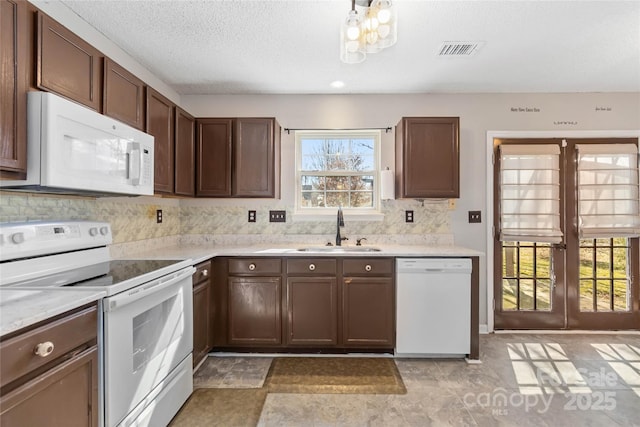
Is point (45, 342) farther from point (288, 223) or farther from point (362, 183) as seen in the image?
point (362, 183)

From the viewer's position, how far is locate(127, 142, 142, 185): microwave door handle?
1.89 meters

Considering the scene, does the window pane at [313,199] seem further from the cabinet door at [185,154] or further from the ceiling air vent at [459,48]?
the ceiling air vent at [459,48]

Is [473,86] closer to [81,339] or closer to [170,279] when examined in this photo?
[170,279]

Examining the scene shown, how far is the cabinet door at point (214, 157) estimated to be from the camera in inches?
113

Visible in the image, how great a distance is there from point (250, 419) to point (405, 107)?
298 centimetres

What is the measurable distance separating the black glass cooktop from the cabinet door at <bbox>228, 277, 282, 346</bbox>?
72 centimetres

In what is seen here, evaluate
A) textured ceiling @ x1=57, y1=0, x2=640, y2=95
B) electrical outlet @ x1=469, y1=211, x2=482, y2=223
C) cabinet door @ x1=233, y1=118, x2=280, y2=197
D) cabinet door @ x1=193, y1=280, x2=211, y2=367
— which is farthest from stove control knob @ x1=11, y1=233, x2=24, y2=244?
electrical outlet @ x1=469, y1=211, x2=482, y2=223

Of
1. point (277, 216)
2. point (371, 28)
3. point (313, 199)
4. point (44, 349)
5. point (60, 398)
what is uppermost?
point (371, 28)

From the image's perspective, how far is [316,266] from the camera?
2.54 metres

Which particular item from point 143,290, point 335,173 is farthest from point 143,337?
point 335,173

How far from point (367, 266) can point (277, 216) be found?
1.15 metres

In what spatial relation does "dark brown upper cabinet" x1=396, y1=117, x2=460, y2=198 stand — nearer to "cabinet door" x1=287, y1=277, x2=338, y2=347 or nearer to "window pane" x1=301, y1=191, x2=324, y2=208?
"window pane" x1=301, y1=191, x2=324, y2=208

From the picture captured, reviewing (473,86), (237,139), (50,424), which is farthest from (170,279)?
(473,86)

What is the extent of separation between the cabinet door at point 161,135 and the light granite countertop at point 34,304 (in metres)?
1.18
